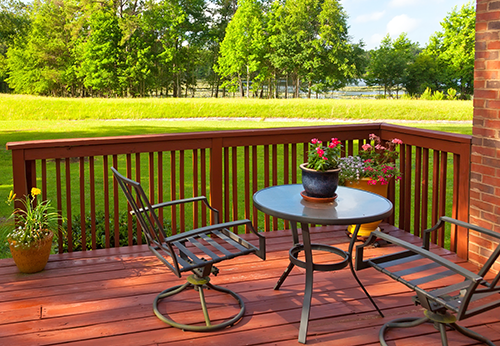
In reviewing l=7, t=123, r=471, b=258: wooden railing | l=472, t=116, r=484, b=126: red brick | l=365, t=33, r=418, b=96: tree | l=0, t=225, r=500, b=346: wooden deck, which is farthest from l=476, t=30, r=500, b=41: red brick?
l=365, t=33, r=418, b=96: tree

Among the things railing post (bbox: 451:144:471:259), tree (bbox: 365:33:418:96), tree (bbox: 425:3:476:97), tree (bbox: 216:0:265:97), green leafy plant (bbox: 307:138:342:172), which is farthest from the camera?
tree (bbox: 365:33:418:96)

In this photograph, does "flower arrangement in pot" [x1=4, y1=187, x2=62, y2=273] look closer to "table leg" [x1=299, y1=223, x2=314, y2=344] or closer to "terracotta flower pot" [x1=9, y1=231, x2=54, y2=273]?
"terracotta flower pot" [x1=9, y1=231, x2=54, y2=273]

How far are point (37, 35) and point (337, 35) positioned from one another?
86.0 feet

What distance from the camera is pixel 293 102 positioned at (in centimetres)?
2405

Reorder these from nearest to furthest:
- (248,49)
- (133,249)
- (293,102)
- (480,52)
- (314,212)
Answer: (314,212) → (480,52) → (133,249) → (293,102) → (248,49)

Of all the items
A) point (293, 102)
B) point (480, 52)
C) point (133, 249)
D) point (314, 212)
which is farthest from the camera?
point (293, 102)

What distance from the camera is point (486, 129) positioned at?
328cm

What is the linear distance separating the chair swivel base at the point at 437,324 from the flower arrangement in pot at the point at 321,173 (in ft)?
2.51

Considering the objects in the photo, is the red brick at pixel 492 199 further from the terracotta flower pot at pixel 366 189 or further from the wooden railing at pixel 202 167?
the terracotta flower pot at pixel 366 189

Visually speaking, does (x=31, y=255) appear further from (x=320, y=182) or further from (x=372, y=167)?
(x=372, y=167)

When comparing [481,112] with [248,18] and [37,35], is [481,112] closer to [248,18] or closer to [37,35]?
[248,18]

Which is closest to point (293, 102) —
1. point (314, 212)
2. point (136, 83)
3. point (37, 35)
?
point (136, 83)

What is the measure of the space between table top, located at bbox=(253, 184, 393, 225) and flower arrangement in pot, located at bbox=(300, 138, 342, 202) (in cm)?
6

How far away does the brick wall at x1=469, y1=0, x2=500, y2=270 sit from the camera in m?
3.14
